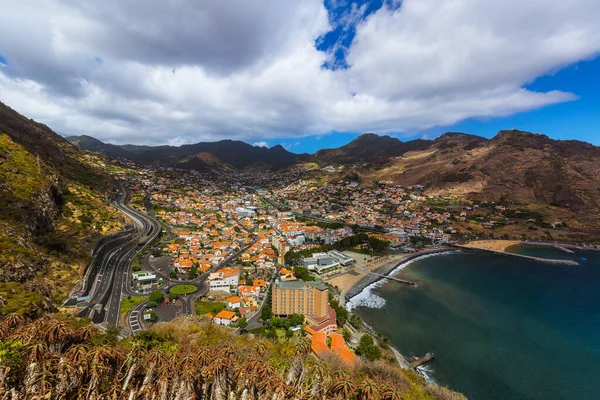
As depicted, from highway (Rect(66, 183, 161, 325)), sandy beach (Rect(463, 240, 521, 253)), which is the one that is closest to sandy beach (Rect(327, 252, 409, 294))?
sandy beach (Rect(463, 240, 521, 253))

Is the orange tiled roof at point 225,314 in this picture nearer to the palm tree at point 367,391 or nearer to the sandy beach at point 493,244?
the palm tree at point 367,391

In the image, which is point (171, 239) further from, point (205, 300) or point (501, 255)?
point (501, 255)

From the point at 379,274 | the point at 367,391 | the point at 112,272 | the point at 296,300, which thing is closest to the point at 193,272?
the point at 112,272

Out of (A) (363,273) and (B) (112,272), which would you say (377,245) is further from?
(B) (112,272)

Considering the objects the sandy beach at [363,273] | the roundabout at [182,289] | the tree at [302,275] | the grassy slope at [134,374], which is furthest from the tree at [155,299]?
the grassy slope at [134,374]

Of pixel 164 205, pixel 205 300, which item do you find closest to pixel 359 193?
pixel 164 205
